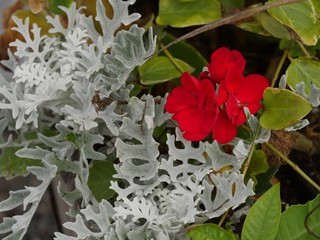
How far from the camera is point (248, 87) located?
521 millimetres

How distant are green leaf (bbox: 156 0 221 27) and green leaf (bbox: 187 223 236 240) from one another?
220mm

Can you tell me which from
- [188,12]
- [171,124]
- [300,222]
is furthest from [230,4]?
[300,222]

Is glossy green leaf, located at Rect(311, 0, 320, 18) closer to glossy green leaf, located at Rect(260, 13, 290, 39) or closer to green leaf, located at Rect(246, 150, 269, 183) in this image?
glossy green leaf, located at Rect(260, 13, 290, 39)

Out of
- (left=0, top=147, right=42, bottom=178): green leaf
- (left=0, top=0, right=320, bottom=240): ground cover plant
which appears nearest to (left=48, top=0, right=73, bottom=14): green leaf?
(left=0, top=0, right=320, bottom=240): ground cover plant

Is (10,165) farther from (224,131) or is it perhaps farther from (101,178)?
(224,131)

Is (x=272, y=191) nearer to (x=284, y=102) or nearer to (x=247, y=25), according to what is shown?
(x=284, y=102)

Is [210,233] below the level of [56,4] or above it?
below

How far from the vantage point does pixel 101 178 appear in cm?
60

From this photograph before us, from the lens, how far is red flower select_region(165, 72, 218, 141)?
20.1 inches

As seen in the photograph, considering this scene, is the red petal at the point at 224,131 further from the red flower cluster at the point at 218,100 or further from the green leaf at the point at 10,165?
the green leaf at the point at 10,165

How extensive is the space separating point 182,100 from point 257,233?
13 cm

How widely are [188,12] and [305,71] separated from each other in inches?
5.4

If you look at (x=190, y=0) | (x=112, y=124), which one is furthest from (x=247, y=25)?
(x=112, y=124)

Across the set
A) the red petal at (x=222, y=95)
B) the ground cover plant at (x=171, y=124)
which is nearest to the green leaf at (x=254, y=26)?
the ground cover plant at (x=171, y=124)
